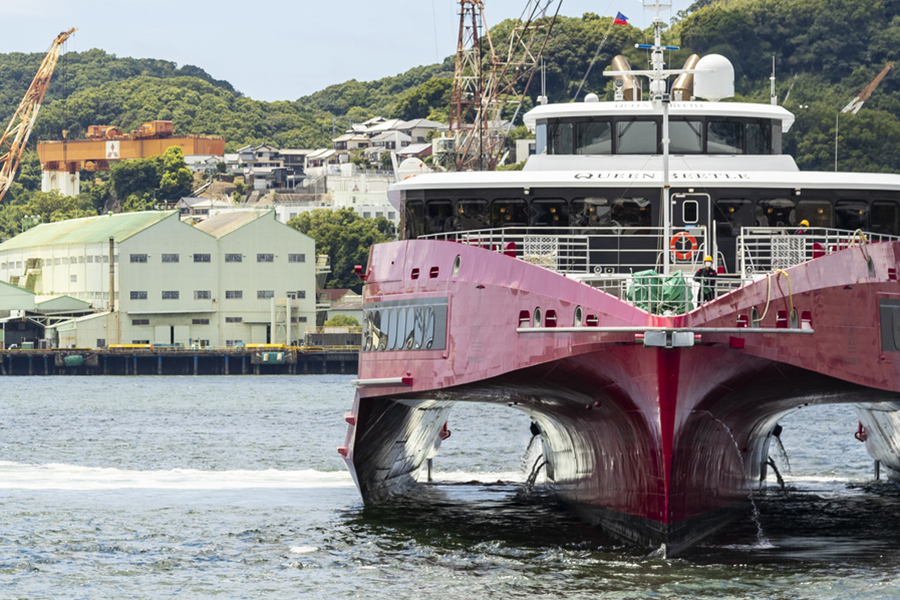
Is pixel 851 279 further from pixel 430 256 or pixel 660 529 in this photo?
pixel 430 256

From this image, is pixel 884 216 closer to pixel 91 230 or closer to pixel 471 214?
pixel 471 214

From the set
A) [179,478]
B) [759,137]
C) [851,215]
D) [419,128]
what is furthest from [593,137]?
[419,128]

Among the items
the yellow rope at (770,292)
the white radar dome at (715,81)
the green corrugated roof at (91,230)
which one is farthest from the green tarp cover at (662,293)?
the green corrugated roof at (91,230)

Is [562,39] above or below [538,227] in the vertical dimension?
above

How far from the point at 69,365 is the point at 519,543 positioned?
87370mm

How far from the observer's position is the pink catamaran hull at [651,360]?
17.8 meters

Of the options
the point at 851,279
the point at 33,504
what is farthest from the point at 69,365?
the point at 851,279

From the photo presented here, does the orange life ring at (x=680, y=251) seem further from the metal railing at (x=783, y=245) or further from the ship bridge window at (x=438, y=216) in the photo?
the ship bridge window at (x=438, y=216)

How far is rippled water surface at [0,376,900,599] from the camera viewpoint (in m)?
19.1

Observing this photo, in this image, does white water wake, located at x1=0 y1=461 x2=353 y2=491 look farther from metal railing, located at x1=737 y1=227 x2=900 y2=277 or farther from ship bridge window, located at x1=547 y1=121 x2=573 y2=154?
metal railing, located at x1=737 y1=227 x2=900 y2=277

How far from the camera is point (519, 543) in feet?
72.8

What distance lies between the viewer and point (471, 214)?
73.7ft

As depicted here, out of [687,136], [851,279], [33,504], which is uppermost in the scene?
[687,136]

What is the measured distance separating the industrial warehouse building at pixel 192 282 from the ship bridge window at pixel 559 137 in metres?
78.3
